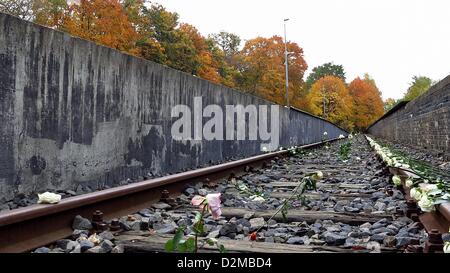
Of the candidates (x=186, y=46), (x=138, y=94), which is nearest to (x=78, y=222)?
(x=138, y=94)

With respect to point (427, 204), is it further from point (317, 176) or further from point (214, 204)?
point (214, 204)

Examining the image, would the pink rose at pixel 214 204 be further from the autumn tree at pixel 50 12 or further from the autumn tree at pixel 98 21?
the autumn tree at pixel 98 21

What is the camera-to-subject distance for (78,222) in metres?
2.84

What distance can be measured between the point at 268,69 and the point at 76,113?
4727cm

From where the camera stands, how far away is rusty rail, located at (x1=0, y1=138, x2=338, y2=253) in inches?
91.8

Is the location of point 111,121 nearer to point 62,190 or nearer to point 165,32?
point 62,190

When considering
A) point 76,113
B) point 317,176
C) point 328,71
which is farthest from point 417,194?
point 328,71

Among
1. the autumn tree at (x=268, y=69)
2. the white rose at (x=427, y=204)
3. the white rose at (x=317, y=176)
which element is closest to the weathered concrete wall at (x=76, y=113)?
the white rose at (x=317, y=176)

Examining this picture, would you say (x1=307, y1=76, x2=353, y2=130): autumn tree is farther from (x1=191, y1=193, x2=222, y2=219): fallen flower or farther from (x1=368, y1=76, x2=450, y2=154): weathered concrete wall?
(x1=191, y1=193, x2=222, y2=219): fallen flower

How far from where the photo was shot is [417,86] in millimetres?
90812

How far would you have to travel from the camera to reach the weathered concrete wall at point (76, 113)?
11.3 ft

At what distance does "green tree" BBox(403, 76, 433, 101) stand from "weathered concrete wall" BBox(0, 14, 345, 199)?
8926 cm

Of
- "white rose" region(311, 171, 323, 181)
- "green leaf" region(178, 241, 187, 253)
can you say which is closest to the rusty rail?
"green leaf" region(178, 241, 187, 253)

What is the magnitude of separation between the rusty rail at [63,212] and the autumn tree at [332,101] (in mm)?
59813
